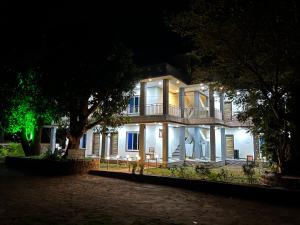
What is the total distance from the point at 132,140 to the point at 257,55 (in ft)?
46.6

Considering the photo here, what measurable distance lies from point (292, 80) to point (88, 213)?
28.7 ft

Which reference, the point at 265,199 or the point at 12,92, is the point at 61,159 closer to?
the point at 12,92

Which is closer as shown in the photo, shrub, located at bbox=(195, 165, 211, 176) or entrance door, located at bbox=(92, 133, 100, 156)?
shrub, located at bbox=(195, 165, 211, 176)

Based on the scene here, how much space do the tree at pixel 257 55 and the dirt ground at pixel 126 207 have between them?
11.7 feet

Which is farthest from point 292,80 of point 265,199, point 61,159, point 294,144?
point 61,159

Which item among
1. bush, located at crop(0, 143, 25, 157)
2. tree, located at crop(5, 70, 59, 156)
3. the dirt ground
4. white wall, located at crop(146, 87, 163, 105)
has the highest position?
white wall, located at crop(146, 87, 163, 105)

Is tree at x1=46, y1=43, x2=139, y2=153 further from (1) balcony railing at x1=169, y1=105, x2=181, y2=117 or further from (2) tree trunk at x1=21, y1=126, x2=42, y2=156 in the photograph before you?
(1) balcony railing at x1=169, y1=105, x2=181, y2=117

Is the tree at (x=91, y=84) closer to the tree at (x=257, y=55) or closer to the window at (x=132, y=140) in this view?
the window at (x=132, y=140)

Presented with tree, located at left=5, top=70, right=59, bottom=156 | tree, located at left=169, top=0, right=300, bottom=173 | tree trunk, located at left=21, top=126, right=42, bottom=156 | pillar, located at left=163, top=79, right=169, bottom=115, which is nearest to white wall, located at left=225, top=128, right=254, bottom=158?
pillar, located at left=163, top=79, right=169, bottom=115

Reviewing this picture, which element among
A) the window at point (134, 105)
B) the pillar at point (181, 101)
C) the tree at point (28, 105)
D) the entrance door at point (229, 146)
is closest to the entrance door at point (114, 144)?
the window at point (134, 105)

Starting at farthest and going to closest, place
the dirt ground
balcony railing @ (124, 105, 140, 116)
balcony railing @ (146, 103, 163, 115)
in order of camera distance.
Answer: balcony railing @ (124, 105, 140, 116) → balcony railing @ (146, 103, 163, 115) → the dirt ground

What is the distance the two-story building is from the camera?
747 inches

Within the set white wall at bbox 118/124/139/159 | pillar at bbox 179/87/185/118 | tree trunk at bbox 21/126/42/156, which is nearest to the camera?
tree trunk at bbox 21/126/42/156

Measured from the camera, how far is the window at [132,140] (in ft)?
70.4
